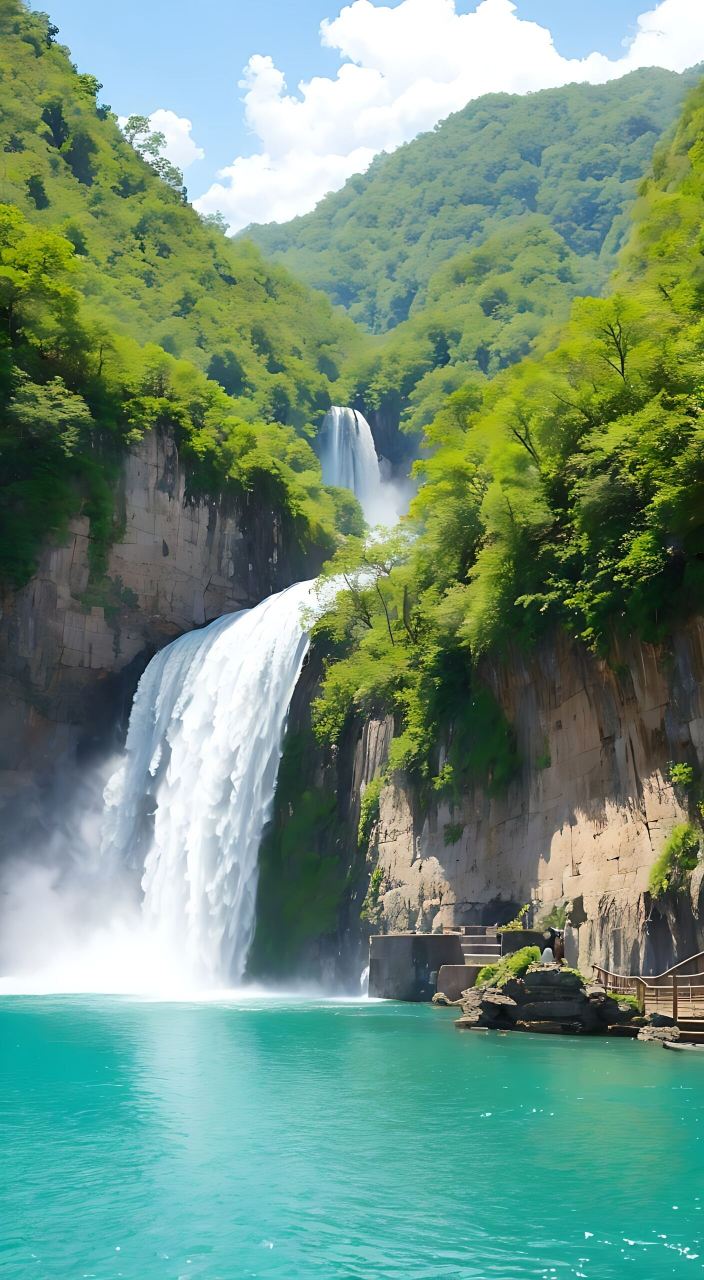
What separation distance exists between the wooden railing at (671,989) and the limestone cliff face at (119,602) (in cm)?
2954

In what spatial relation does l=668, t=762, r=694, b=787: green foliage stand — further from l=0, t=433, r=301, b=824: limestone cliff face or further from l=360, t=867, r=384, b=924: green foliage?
l=0, t=433, r=301, b=824: limestone cliff face

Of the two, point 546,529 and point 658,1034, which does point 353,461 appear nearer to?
point 546,529

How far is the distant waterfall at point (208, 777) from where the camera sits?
4128cm

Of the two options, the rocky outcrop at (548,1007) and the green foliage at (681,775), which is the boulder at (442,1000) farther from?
the green foliage at (681,775)

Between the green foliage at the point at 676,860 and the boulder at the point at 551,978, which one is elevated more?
the green foliage at the point at 676,860

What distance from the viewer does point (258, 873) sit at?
135 ft

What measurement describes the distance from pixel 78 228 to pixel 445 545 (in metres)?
41.0

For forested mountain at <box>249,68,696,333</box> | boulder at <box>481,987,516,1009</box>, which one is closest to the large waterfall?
boulder at <box>481,987,516,1009</box>

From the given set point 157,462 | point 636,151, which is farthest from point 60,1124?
point 636,151

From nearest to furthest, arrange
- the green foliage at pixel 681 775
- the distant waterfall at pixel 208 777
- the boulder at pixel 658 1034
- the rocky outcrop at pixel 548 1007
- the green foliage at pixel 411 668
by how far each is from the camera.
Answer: the boulder at pixel 658 1034
the rocky outcrop at pixel 548 1007
the green foliage at pixel 681 775
the green foliage at pixel 411 668
the distant waterfall at pixel 208 777

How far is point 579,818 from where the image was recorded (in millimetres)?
29938

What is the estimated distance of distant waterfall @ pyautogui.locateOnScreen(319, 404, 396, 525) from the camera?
8038cm

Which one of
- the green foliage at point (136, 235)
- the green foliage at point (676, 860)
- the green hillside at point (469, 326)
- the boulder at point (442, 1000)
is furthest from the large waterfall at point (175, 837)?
the green hillside at point (469, 326)

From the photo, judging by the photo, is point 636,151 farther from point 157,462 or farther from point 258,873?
point 258,873
